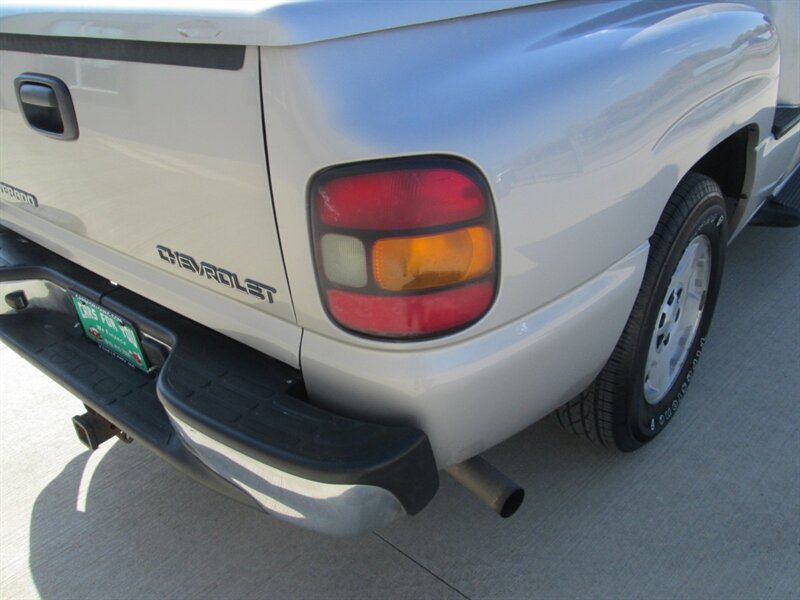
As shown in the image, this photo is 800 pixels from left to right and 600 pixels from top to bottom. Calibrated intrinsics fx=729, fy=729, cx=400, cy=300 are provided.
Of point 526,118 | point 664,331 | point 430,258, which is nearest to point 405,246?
point 430,258

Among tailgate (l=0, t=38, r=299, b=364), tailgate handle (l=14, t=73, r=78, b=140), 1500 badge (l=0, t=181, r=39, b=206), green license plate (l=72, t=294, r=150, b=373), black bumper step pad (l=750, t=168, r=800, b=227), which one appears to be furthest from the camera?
black bumper step pad (l=750, t=168, r=800, b=227)

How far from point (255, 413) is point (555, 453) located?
1.30 m

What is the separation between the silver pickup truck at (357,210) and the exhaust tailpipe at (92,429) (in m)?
0.20

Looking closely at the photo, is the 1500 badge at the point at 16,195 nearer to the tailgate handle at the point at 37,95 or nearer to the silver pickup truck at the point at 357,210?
the silver pickup truck at the point at 357,210

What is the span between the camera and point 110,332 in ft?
6.70

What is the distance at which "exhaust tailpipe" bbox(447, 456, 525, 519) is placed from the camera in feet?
5.44

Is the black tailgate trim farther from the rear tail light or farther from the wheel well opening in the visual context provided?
the wheel well opening

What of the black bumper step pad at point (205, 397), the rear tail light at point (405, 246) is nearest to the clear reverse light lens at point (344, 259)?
the rear tail light at point (405, 246)

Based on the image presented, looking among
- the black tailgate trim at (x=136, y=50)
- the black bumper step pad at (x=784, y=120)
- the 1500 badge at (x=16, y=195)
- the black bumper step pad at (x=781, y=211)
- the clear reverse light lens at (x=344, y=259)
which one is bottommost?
the black bumper step pad at (x=781, y=211)

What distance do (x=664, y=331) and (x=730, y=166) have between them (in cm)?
77

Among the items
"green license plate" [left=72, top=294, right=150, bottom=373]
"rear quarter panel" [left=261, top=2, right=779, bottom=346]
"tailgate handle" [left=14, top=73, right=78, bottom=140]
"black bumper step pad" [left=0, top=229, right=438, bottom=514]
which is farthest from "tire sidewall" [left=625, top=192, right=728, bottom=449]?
"tailgate handle" [left=14, top=73, right=78, bottom=140]

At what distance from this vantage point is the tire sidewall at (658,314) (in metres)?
2.04

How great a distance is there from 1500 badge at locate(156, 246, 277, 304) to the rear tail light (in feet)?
0.63

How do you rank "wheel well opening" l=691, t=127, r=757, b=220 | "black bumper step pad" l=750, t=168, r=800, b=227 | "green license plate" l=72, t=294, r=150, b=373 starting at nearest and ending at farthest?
1. "green license plate" l=72, t=294, r=150, b=373
2. "wheel well opening" l=691, t=127, r=757, b=220
3. "black bumper step pad" l=750, t=168, r=800, b=227
